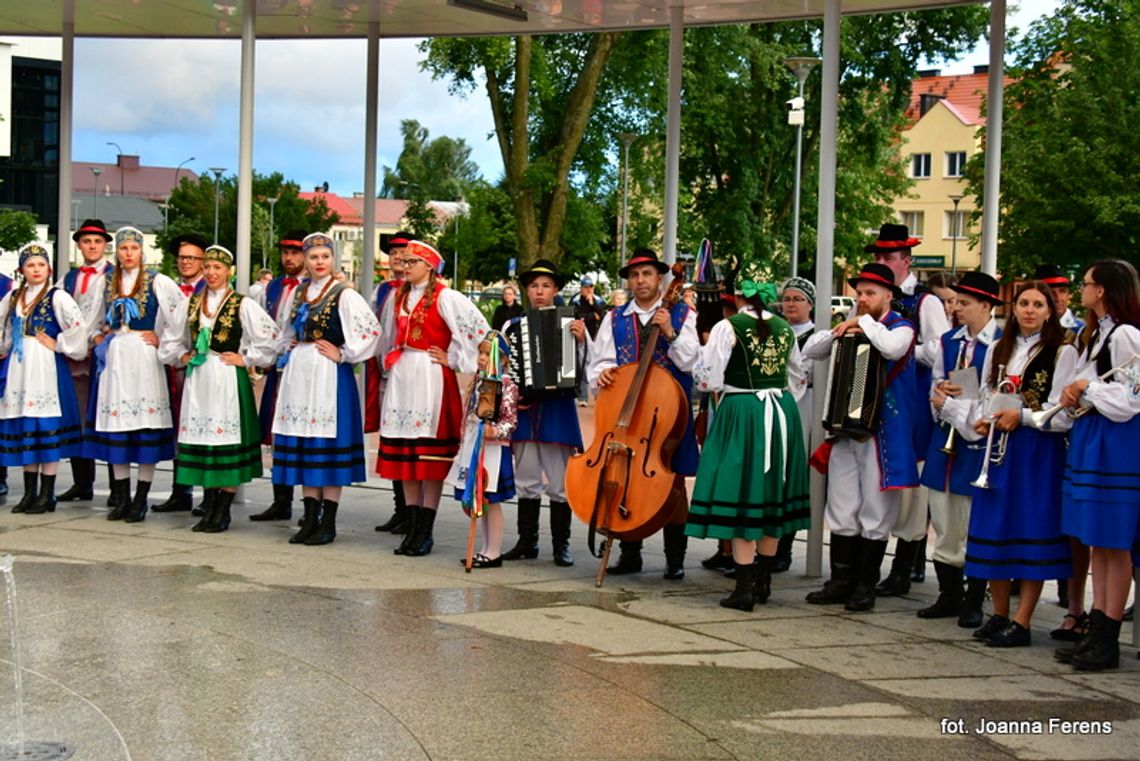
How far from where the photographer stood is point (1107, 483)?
681cm

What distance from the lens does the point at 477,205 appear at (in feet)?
178

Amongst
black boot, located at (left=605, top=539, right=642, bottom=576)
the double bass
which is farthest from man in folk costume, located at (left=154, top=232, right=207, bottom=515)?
the double bass

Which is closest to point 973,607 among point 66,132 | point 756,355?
point 756,355

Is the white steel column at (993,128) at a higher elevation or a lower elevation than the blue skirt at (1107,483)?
higher

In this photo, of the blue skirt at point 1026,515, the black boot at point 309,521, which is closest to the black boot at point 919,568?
the blue skirt at point 1026,515

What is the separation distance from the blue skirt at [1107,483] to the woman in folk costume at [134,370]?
21.0 feet

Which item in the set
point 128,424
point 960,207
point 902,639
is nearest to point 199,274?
point 128,424

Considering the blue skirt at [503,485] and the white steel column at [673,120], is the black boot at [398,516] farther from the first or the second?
the white steel column at [673,120]

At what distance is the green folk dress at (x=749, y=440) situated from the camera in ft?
26.5

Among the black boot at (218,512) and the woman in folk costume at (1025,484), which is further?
the black boot at (218,512)

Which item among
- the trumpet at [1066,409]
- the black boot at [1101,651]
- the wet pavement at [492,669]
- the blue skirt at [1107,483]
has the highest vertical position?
Answer: the trumpet at [1066,409]

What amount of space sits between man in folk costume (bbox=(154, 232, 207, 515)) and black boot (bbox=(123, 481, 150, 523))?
23 cm

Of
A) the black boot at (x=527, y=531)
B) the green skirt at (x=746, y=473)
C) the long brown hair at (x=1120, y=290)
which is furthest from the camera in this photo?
the black boot at (x=527, y=531)

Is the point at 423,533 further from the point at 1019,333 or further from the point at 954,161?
the point at 954,161
